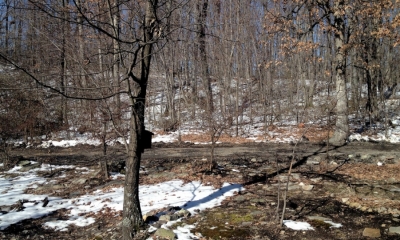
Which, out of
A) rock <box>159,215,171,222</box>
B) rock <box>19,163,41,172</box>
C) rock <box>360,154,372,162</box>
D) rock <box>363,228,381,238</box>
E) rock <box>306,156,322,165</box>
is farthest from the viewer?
rock <box>19,163,41,172</box>

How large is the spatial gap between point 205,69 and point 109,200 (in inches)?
609

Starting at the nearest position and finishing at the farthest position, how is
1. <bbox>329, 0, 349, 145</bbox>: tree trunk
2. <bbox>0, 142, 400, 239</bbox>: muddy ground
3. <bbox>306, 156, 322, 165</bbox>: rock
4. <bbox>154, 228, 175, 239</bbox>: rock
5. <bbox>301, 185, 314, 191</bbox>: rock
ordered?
<bbox>154, 228, 175, 239</bbox>: rock < <bbox>0, 142, 400, 239</bbox>: muddy ground < <bbox>301, 185, 314, 191</bbox>: rock < <bbox>306, 156, 322, 165</bbox>: rock < <bbox>329, 0, 349, 145</bbox>: tree trunk

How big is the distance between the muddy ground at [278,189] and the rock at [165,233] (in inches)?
17.7

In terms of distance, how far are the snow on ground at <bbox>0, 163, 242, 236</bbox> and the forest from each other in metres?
1.62

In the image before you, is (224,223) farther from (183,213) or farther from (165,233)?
(165,233)

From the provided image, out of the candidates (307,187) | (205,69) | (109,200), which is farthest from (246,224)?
(205,69)

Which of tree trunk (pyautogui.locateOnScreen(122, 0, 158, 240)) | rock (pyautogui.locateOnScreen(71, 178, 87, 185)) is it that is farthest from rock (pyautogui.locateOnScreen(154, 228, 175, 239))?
rock (pyautogui.locateOnScreen(71, 178, 87, 185))

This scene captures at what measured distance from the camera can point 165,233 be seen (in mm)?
4938

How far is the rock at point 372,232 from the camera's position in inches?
186

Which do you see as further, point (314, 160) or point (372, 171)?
point (314, 160)

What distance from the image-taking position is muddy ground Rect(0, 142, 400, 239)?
5.18m

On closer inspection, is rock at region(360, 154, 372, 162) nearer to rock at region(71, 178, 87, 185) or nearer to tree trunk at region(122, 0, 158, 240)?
tree trunk at region(122, 0, 158, 240)

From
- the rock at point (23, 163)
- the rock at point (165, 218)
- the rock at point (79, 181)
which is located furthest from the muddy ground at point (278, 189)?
the rock at point (23, 163)

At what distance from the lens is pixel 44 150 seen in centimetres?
1514
